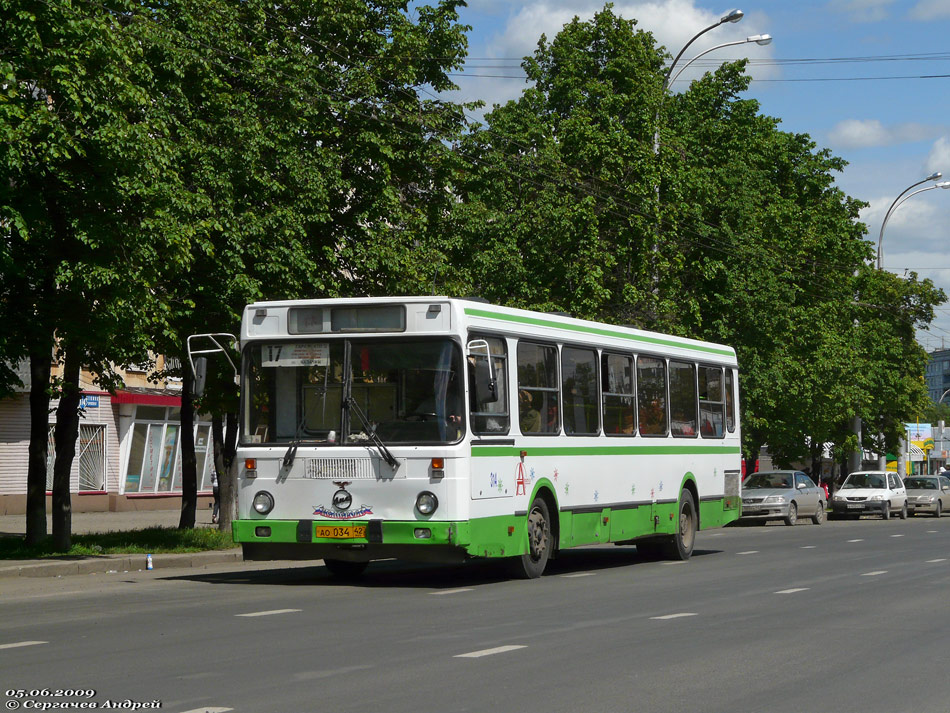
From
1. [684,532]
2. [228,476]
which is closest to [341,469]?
[684,532]

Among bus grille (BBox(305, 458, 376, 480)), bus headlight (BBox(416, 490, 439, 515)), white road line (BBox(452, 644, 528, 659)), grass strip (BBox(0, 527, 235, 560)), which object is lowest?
white road line (BBox(452, 644, 528, 659))

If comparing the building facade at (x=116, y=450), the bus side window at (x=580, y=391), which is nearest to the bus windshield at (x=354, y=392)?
the bus side window at (x=580, y=391)

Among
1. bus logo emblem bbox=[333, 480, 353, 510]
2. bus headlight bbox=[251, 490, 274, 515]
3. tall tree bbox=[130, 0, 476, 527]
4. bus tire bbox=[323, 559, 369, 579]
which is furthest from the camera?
tall tree bbox=[130, 0, 476, 527]

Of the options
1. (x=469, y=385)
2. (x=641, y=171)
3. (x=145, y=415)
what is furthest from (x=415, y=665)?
(x=145, y=415)

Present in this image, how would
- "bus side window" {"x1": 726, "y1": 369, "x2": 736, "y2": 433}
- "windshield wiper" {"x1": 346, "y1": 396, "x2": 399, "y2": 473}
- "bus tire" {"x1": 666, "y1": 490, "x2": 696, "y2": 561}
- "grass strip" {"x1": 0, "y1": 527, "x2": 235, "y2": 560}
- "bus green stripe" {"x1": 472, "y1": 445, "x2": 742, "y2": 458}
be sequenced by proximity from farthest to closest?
"bus side window" {"x1": 726, "y1": 369, "x2": 736, "y2": 433} < "bus tire" {"x1": 666, "y1": 490, "x2": 696, "y2": 561} < "grass strip" {"x1": 0, "y1": 527, "x2": 235, "y2": 560} < "bus green stripe" {"x1": 472, "y1": 445, "x2": 742, "y2": 458} < "windshield wiper" {"x1": 346, "y1": 396, "x2": 399, "y2": 473}

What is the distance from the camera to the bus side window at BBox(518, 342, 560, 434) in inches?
669

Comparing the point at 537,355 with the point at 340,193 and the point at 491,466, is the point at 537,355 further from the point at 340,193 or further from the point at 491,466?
the point at 340,193

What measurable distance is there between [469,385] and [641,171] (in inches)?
734

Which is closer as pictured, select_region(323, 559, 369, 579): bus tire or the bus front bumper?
the bus front bumper

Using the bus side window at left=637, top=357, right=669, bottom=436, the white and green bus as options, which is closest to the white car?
the bus side window at left=637, top=357, right=669, bottom=436

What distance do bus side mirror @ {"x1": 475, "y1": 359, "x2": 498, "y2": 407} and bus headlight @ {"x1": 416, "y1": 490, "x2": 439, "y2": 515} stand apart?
115 centimetres

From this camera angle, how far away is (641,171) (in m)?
33.2

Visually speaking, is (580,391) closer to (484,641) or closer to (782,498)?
(484,641)

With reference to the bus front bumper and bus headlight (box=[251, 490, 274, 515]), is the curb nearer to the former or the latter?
the bus front bumper
